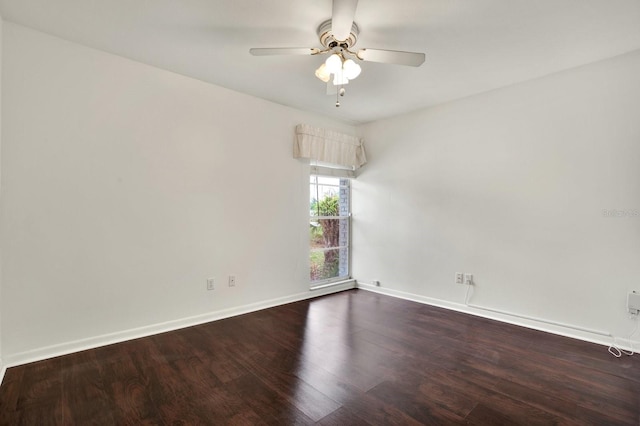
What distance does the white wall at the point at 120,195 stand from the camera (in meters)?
2.27

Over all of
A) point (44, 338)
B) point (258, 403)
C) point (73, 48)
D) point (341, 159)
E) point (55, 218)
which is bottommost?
point (258, 403)

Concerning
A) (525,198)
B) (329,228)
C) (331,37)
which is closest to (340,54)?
(331,37)

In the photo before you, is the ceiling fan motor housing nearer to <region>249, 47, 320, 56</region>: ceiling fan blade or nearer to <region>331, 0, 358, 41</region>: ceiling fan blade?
<region>249, 47, 320, 56</region>: ceiling fan blade

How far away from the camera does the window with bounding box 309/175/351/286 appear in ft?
14.2

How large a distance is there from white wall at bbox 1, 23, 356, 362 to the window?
708 mm

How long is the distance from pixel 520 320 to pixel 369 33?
122 inches

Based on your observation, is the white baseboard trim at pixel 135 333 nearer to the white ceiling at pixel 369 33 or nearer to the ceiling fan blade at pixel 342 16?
the white ceiling at pixel 369 33

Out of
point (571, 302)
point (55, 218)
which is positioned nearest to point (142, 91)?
point (55, 218)

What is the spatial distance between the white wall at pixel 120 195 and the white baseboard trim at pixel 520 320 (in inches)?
74.1

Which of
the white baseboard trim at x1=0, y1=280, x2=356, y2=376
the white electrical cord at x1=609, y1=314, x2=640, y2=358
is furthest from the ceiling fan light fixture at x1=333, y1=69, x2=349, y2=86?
the white electrical cord at x1=609, y1=314, x2=640, y2=358

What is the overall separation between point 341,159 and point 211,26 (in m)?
2.47

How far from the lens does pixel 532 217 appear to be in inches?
121

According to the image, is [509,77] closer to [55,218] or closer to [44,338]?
[55,218]

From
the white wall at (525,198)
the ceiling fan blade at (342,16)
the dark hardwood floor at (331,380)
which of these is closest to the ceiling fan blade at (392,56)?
the ceiling fan blade at (342,16)
